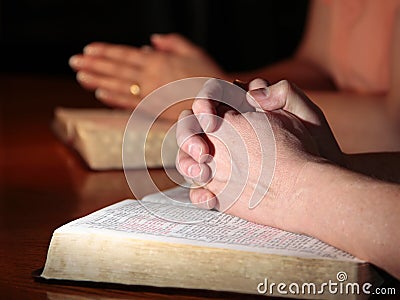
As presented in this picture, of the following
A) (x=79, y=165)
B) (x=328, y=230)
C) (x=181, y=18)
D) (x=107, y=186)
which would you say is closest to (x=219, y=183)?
(x=328, y=230)

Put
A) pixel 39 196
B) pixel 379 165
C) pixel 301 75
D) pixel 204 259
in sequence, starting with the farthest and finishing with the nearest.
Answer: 1. pixel 301 75
2. pixel 39 196
3. pixel 379 165
4. pixel 204 259

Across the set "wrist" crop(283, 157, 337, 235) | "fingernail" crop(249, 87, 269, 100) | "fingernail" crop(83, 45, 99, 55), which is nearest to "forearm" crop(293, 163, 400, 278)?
"wrist" crop(283, 157, 337, 235)

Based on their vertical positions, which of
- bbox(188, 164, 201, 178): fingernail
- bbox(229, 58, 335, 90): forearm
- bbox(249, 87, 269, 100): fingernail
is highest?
bbox(249, 87, 269, 100): fingernail

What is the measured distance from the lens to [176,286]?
72cm

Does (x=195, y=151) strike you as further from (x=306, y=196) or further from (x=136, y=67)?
(x=136, y=67)

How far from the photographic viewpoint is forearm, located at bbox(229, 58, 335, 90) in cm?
167

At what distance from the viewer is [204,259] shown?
707mm

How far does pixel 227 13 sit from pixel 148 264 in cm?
245

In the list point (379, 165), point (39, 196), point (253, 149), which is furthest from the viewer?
point (39, 196)

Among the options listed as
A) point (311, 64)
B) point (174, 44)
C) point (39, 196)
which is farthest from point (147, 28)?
point (39, 196)

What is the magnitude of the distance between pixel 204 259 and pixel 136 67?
0.86 meters

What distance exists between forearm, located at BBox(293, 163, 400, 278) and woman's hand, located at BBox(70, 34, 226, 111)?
0.73 m

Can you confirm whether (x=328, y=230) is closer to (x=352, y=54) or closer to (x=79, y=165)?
Answer: (x=79, y=165)

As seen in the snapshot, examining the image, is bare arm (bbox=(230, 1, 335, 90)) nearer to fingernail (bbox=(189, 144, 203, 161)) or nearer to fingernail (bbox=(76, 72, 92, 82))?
fingernail (bbox=(76, 72, 92, 82))
